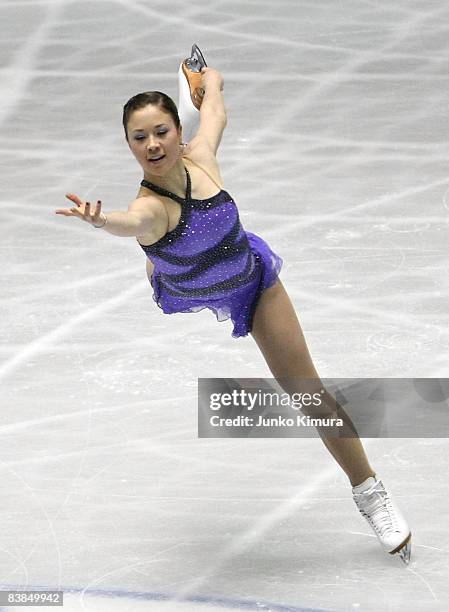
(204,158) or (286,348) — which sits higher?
(204,158)

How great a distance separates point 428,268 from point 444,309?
1.47ft

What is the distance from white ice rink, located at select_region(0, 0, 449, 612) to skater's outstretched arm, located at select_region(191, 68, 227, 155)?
1.26 meters

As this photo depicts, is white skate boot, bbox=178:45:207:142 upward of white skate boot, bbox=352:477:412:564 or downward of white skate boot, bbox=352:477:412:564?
upward

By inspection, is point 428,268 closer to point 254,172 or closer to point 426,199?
point 426,199

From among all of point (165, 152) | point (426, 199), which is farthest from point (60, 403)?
point (426, 199)

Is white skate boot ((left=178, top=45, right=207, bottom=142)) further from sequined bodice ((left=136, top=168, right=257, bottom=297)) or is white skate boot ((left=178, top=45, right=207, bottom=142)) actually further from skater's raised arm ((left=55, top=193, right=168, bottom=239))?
skater's raised arm ((left=55, top=193, right=168, bottom=239))

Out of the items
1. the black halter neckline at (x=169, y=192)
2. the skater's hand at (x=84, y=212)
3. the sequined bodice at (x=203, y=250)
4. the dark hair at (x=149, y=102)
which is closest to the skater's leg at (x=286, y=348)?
the sequined bodice at (x=203, y=250)

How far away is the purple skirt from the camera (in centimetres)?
394

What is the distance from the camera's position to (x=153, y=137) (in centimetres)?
369

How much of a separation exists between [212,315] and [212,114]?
1.88 m

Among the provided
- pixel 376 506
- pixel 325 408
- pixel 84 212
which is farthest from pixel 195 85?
pixel 376 506

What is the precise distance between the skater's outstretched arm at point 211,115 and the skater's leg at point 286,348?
1.66 ft

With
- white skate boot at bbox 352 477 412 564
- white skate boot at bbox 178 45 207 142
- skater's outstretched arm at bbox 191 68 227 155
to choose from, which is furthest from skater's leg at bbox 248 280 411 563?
white skate boot at bbox 178 45 207 142

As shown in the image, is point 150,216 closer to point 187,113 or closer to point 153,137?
point 153,137
